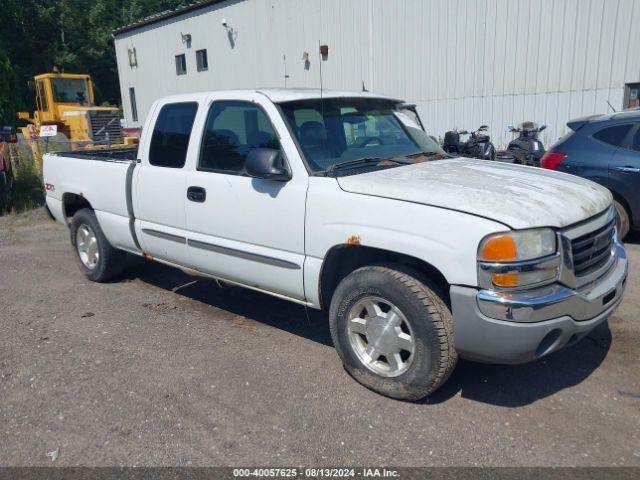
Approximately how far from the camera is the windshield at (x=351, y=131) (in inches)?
156

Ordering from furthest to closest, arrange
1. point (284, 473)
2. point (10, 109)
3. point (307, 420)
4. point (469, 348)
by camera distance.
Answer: point (10, 109), point (307, 420), point (469, 348), point (284, 473)

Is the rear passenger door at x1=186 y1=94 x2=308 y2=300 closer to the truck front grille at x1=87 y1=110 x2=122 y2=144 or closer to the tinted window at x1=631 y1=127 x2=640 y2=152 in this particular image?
the tinted window at x1=631 y1=127 x2=640 y2=152

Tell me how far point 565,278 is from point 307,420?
1.70 meters

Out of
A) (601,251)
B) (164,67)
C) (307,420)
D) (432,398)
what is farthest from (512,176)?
(164,67)

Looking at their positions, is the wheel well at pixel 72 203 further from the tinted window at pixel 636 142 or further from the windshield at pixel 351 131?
the tinted window at pixel 636 142

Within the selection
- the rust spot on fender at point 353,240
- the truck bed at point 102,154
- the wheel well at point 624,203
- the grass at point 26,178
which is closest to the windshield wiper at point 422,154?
the rust spot on fender at point 353,240

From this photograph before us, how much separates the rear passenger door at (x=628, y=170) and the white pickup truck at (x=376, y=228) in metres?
3.14

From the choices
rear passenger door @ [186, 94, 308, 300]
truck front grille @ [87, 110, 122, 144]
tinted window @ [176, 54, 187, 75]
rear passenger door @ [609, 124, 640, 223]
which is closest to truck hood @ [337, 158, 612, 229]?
rear passenger door @ [186, 94, 308, 300]

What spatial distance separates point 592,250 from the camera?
3354 millimetres

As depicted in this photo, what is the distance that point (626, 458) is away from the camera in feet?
9.57

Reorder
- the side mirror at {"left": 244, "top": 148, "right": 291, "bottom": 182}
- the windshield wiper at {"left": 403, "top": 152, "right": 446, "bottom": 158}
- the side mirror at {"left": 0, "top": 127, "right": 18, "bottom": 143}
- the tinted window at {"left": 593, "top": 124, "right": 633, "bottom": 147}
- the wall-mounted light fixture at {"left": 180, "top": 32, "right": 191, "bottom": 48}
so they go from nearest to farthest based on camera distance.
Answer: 1. the side mirror at {"left": 244, "top": 148, "right": 291, "bottom": 182}
2. the windshield wiper at {"left": 403, "top": 152, "right": 446, "bottom": 158}
3. the tinted window at {"left": 593, "top": 124, "right": 633, "bottom": 147}
4. the side mirror at {"left": 0, "top": 127, "right": 18, "bottom": 143}
5. the wall-mounted light fixture at {"left": 180, "top": 32, "right": 191, "bottom": 48}

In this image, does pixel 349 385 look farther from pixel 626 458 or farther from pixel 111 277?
pixel 111 277

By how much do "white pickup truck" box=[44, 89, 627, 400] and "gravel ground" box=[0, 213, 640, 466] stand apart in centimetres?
39

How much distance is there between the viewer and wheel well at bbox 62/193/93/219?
6076mm
